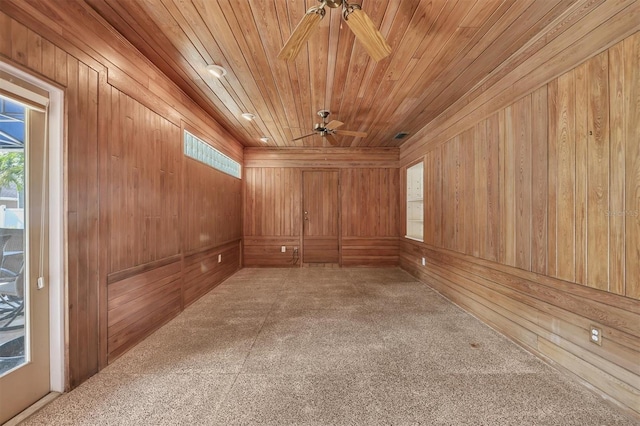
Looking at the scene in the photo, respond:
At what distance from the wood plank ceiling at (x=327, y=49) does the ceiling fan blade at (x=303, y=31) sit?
0.32 m

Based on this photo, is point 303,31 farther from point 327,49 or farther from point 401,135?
point 401,135

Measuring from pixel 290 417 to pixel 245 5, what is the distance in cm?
281

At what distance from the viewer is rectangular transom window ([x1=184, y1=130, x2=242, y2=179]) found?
3402 mm


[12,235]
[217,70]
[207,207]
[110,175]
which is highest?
[217,70]

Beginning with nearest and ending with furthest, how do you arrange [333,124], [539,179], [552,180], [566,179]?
1. [566,179]
2. [552,180]
3. [539,179]
4. [333,124]

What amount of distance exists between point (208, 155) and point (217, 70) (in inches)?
66.5

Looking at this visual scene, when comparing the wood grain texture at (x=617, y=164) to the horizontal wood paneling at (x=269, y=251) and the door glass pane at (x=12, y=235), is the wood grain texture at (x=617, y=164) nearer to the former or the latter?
the door glass pane at (x=12, y=235)

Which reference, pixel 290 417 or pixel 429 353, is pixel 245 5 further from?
pixel 429 353

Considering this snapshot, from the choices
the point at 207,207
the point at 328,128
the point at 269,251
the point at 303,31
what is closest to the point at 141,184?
the point at 207,207

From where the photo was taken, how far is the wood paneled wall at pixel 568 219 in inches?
61.9

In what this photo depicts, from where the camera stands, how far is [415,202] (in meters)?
5.20

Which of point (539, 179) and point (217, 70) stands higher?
point (217, 70)

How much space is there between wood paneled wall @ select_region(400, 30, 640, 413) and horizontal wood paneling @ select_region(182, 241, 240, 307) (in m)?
3.64

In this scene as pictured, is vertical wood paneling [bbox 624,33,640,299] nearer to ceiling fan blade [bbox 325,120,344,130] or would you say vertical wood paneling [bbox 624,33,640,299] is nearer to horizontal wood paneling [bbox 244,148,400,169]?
ceiling fan blade [bbox 325,120,344,130]
